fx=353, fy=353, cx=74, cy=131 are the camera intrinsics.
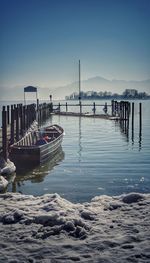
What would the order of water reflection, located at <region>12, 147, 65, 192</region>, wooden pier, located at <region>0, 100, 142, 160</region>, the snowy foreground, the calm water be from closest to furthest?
1. the snowy foreground
2. the calm water
3. water reflection, located at <region>12, 147, 65, 192</region>
4. wooden pier, located at <region>0, 100, 142, 160</region>

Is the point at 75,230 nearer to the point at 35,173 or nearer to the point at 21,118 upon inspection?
the point at 35,173

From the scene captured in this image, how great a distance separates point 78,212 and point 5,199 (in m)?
2.55

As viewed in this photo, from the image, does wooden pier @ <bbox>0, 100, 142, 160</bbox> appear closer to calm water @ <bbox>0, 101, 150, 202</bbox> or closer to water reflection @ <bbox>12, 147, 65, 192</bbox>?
water reflection @ <bbox>12, 147, 65, 192</bbox>

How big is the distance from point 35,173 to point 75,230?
1040 cm

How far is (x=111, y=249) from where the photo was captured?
648 centimetres

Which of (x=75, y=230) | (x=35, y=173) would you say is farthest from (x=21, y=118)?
(x=75, y=230)

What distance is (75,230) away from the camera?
7379mm

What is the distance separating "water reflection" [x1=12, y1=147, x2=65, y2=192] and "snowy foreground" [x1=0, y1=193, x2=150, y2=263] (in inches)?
241

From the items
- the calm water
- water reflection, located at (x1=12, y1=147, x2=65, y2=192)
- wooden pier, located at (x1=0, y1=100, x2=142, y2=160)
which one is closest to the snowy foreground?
the calm water

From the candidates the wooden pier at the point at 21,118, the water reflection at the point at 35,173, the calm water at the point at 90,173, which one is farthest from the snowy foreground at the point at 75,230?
the wooden pier at the point at 21,118

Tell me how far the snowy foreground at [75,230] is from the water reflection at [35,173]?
241 inches

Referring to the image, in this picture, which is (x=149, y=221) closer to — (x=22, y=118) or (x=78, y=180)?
(x=78, y=180)

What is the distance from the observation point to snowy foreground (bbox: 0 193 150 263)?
6.28m

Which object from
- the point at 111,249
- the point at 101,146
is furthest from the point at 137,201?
the point at 101,146
